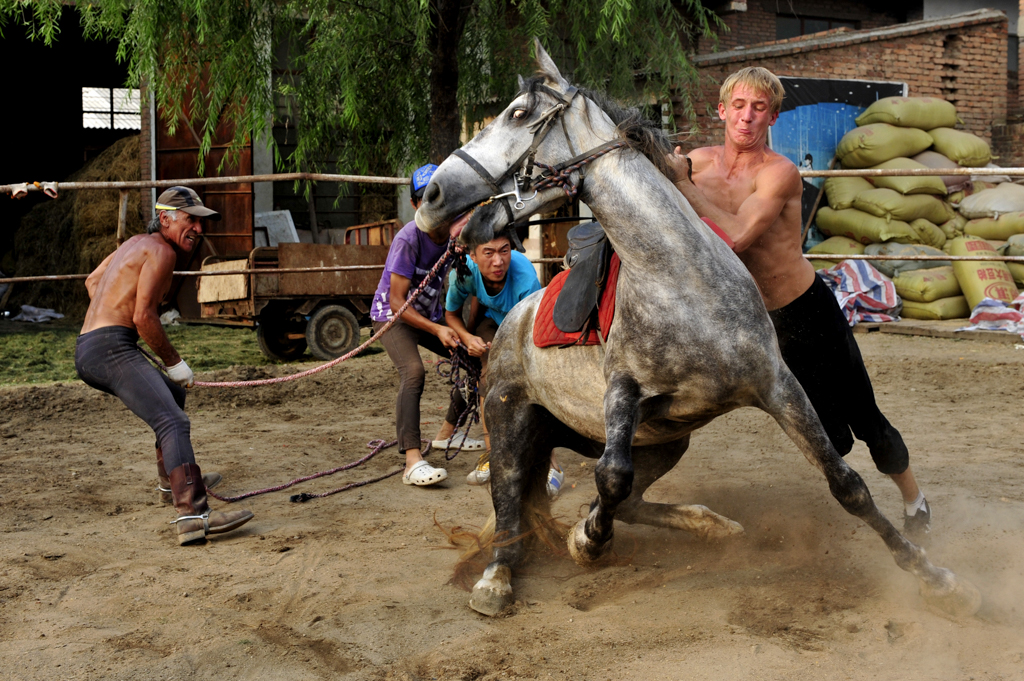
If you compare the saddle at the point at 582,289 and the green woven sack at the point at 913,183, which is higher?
the green woven sack at the point at 913,183

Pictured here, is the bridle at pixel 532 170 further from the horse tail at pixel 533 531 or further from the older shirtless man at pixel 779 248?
the horse tail at pixel 533 531

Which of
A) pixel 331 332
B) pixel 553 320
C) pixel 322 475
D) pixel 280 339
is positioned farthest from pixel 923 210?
pixel 553 320

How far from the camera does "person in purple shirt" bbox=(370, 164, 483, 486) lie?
198 inches

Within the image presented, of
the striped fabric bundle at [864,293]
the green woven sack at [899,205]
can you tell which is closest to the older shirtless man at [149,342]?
the striped fabric bundle at [864,293]

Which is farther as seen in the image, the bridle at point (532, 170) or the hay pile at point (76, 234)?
the hay pile at point (76, 234)

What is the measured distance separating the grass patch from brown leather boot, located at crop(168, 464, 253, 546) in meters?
4.88

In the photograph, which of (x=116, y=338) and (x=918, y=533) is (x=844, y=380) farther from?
(x=116, y=338)

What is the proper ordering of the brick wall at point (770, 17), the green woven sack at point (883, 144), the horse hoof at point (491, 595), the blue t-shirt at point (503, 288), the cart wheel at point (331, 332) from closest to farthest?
the horse hoof at point (491, 595) → the blue t-shirt at point (503, 288) → the cart wheel at point (331, 332) → the green woven sack at point (883, 144) → the brick wall at point (770, 17)

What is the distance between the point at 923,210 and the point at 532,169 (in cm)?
1069

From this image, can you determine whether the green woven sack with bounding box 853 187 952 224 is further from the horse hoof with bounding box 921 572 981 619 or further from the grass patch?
the horse hoof with bounding box 921 572 981 619

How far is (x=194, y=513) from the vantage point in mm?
4156

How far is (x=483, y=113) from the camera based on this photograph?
9656 mm

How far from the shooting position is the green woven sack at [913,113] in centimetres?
1285

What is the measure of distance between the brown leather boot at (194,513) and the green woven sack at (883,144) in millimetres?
11050
